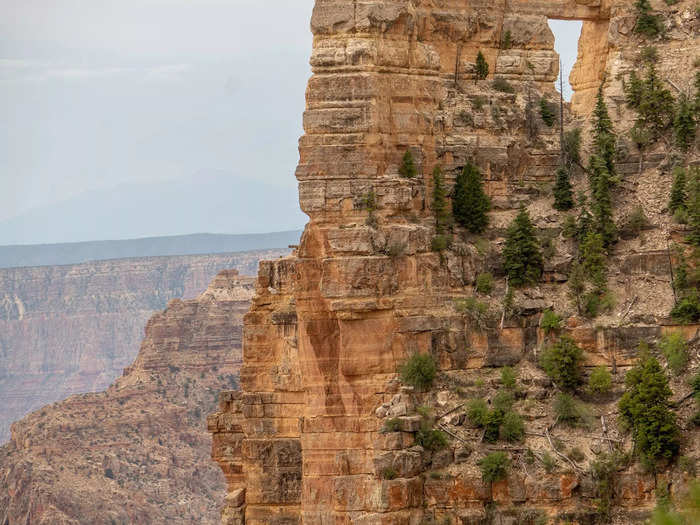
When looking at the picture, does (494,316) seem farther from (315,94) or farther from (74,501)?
(74,501)

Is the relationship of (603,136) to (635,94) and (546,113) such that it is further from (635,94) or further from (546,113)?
(546,113)

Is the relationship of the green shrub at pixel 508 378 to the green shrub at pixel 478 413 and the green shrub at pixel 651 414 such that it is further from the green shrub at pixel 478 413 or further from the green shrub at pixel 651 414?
the green shrub at pixel 651 414

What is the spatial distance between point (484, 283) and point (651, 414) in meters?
8.26

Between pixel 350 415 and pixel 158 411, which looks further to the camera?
pixel 158 411

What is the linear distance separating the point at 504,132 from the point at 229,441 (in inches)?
575

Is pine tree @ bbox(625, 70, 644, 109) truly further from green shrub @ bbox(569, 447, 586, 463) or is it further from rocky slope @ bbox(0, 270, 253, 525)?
rocky slope @ bbox(0, 270, 253, 525)

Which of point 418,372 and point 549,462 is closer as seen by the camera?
point 549,462

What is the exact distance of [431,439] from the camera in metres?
68.9

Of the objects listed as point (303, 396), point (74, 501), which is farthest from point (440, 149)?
point (74, 501)

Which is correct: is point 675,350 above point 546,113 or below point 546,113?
below

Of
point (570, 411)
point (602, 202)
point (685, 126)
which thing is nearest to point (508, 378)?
point (570, 411)

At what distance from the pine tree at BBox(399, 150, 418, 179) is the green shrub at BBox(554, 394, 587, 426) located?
8642mm

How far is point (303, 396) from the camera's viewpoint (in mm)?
73312

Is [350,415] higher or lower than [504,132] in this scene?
lower
